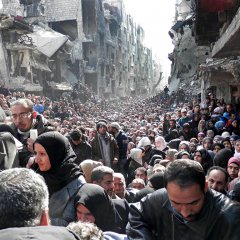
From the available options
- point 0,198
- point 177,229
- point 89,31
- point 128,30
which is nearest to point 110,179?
point 177,229

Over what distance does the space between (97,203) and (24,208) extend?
1359 millimetres

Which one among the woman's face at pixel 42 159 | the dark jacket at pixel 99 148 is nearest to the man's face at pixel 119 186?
the woman's face at pixel 42 159

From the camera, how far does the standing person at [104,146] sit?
761 centimetres

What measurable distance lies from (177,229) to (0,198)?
4.20 feet

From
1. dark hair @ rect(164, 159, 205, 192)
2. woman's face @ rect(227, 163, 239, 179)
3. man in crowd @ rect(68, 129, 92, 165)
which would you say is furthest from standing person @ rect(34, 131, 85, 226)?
man in crowd @ rect(68, 129, 92, 165)

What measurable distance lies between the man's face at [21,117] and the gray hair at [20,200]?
239 cm

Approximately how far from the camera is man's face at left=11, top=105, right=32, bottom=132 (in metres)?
4.01

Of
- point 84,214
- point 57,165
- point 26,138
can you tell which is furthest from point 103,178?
point 26,138

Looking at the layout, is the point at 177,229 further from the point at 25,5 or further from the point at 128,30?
the point at 128,30

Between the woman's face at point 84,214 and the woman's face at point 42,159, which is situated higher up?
the woman's face at point 42,159

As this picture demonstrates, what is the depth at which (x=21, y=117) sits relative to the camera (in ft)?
13.3

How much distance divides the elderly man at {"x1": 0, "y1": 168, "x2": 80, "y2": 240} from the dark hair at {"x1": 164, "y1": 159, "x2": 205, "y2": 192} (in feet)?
3.02

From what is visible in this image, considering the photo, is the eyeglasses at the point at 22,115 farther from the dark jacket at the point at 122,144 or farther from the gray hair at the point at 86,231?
the dark jacket at the point at 122,144

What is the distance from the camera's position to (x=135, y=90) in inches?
2970
